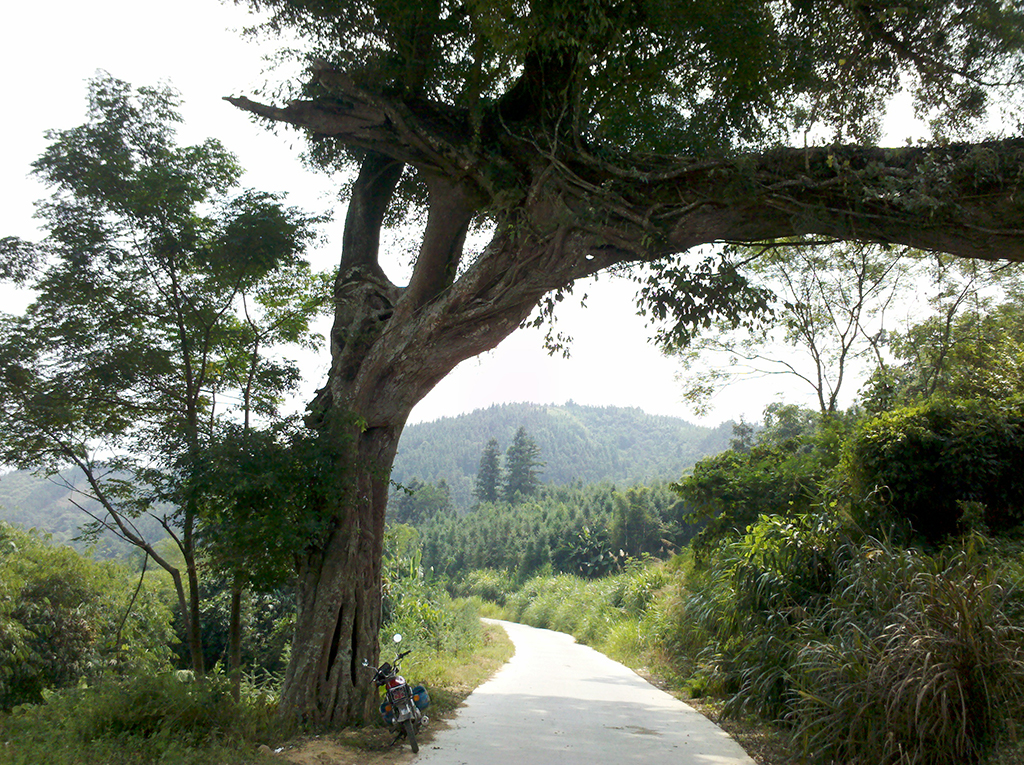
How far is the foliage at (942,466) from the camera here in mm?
7375

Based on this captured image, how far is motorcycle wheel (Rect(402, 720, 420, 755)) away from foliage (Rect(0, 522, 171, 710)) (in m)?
7.54

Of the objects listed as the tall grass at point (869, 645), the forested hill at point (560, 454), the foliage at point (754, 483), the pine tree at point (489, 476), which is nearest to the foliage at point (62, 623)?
the tall grass at point (869, 645)

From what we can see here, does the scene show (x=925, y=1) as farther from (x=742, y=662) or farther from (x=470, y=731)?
(x=470, y=731)

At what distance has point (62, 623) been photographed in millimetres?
13023

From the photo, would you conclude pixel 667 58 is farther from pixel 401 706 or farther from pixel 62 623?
pixel 62 623

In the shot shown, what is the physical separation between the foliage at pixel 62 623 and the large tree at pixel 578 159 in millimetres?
6781

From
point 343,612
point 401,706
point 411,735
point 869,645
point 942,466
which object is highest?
point 942,466

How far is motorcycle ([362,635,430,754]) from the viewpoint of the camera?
6.22m

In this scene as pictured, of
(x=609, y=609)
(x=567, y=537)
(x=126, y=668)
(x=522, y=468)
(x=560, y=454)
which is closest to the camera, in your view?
(x=126, y=668)

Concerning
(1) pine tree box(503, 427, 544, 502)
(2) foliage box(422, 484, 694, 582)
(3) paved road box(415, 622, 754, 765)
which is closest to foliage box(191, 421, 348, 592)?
(3) paved road box(415, 622, 754, 765)

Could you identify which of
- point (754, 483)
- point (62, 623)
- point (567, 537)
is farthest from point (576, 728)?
point (567, 537)

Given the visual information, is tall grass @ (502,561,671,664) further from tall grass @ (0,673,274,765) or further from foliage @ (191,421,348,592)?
tall grass @ (0,673,274,765)

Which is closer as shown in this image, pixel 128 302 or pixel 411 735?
pixel 411 735

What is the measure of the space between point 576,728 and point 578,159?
245 inches
